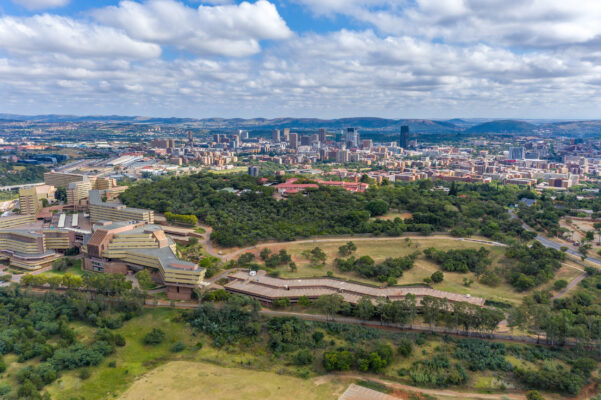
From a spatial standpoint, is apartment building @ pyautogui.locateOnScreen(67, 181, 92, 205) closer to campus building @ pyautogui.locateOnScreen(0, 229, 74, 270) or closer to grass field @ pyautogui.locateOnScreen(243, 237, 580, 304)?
campus building @ pyautogui.locateOnScreen(0, 229, 74, 270)

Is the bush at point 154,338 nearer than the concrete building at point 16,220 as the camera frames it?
Yes

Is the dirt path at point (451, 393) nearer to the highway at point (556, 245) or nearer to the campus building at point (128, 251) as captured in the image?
the campus building at point (128, 251)

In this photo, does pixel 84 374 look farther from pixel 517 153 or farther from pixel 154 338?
pixel 517 153

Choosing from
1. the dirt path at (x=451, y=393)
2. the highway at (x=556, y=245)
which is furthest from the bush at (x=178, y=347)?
the highway at (x=556, y=245)

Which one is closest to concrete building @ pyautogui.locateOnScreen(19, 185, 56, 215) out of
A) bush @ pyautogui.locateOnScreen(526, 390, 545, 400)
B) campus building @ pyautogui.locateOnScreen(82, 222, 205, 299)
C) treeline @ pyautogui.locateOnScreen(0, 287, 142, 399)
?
campus building @ pyautogui.locateOnScreen(82, 222, 205, 299)

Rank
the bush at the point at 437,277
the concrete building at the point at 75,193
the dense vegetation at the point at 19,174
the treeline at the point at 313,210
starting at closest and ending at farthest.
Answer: the bush at the point at 437,277
the treeline at the point at 313,210
the concrete building at the point at 75,193
the dense vegetation at the point at 19,174

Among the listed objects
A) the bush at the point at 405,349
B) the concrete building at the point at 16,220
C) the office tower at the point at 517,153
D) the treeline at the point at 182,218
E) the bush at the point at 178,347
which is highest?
the office tower at the point at 517,153
